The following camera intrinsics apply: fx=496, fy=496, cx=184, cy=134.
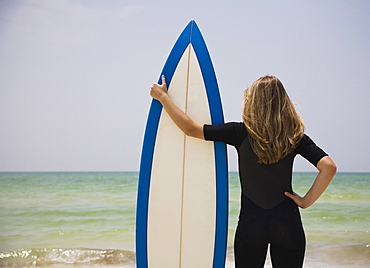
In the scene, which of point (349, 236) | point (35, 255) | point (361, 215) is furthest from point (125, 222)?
point (361, 215)

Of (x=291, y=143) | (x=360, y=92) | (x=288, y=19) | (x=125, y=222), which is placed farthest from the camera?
(x=360, y=92)

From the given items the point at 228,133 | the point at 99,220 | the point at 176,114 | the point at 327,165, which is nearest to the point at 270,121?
the point at 228,133

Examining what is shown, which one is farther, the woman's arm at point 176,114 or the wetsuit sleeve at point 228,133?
the woman's arm at point 176,114

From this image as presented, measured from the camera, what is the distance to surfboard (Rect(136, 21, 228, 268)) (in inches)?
103

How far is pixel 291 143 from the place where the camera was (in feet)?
6.58

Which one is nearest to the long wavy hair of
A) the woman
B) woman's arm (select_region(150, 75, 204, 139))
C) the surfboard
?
the woman

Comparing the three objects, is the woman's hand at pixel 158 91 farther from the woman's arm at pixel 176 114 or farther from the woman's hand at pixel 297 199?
the woman's hand at pixel 297 199

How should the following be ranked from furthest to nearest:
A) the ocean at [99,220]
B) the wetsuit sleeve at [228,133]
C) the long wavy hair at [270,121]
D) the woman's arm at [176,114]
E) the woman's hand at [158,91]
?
the ocean at [99,220]
the woman's hand at [158,91]
the woman's arm at [176,114]
the wetsuit sleeve at [228,133]
the long wavy hair at [270,121]

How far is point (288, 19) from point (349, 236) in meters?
3.50

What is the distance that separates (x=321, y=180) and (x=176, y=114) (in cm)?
78

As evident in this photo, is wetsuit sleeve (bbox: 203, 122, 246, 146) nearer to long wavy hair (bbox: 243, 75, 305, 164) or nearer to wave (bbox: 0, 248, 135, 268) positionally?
long wavy hair (bbox: 243, 75, 305, 164)

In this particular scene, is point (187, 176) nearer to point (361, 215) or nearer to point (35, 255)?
point (35, 255)

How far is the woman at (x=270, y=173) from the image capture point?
2014 mm

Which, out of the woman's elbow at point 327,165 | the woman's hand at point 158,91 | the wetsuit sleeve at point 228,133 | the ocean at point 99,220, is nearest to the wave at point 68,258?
the ocean at point 99,220
